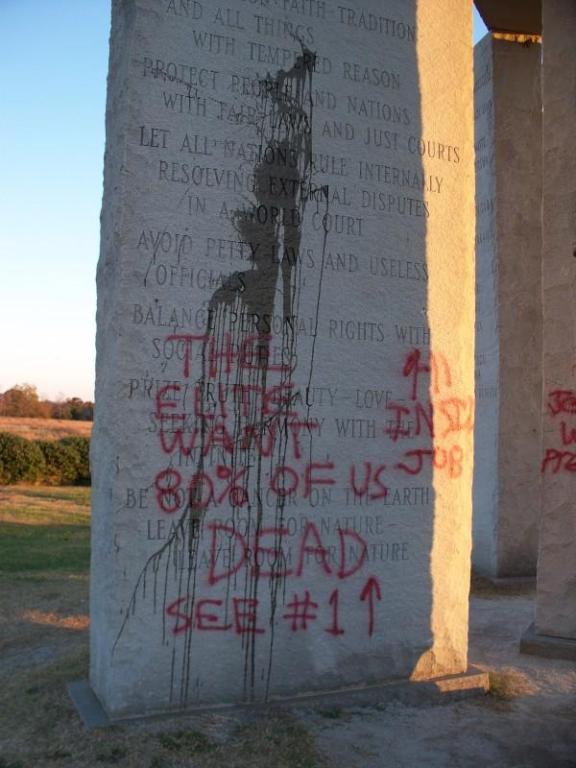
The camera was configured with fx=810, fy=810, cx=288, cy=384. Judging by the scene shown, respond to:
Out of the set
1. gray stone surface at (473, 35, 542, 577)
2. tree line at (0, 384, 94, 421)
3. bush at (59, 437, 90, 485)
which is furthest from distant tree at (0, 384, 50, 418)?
gray stone surface at (473, 35, 542, 577)

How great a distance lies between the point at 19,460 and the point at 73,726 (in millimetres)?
18916

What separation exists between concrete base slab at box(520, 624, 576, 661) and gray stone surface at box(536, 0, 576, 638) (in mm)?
62

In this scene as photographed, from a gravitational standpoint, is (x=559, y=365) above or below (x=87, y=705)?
above

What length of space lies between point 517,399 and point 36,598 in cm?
568

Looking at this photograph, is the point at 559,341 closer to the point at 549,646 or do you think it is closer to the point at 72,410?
the point at 549,646

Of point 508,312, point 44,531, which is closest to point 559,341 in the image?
point 508,312

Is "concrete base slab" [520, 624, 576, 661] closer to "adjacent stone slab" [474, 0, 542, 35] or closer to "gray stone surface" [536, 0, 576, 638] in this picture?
"gray stone surface" [536, 0, 576, 638]

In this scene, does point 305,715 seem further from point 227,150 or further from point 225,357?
point 227,150

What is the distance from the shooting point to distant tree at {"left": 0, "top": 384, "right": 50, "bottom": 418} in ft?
148

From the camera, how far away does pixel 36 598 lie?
8.12 metres

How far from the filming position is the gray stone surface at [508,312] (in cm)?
934

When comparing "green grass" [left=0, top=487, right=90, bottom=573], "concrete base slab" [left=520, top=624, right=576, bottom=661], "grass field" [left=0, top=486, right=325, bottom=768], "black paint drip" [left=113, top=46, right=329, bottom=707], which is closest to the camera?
"grass field" [left=0, top=486, right=325, bottom=768]

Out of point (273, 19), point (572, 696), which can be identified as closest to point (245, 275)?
point (273, 19)

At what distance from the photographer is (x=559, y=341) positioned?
251 inches
